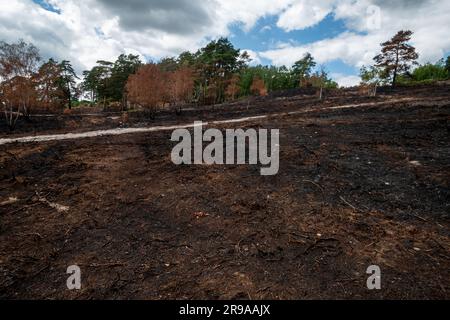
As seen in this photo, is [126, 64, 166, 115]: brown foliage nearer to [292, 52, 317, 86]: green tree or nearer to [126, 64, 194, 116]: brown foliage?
[126, 64, 194, 116]: brown foliage

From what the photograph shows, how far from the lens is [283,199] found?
6457mm

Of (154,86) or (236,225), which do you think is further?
(154,86)

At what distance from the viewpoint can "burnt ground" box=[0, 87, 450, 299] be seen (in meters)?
3.92

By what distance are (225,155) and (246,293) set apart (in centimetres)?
667

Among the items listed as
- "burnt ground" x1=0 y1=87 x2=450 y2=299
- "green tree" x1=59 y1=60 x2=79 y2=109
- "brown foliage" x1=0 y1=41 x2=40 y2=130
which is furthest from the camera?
"green tree" x1=59 y1=60 x2=79 y2=109

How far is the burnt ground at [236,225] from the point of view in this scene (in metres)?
3.92

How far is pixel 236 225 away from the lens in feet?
18.1

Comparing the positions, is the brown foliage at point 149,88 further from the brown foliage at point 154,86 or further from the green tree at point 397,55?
the green tree at point 397,55

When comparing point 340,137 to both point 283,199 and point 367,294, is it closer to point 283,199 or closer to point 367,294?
point 283,199

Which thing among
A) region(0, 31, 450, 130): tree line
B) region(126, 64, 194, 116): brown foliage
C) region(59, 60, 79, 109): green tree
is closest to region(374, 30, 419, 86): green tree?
region(0, 31, 450, 130): tree line

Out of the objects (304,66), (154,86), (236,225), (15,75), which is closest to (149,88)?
(154,86)

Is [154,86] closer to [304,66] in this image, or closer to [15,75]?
[15,75]

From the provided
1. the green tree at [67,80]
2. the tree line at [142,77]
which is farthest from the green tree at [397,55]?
the green tree at [67,80]
